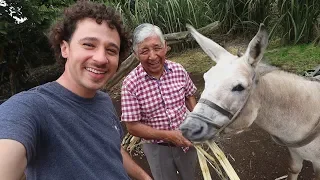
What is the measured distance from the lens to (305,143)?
8.05ft

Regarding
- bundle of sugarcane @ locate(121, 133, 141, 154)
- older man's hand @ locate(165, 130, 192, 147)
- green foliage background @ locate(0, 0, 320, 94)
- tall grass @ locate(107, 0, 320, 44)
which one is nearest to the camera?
older man's hand @ locate(165, 130, 192, 147)

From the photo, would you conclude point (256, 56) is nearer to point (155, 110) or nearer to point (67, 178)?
point (155, 110)

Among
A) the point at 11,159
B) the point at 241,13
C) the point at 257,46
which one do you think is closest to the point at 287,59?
the point at 241,13

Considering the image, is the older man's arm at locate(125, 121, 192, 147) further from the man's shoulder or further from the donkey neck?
the man's shoulder

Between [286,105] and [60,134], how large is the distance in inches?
71.8

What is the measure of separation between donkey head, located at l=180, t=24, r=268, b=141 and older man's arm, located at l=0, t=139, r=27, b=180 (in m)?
1.18

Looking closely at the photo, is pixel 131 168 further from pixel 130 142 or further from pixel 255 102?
pixel 130 142

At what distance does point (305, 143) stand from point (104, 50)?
190cm

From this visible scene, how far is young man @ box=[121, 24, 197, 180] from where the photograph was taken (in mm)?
2238

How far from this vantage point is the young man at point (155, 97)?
2238 millimetres

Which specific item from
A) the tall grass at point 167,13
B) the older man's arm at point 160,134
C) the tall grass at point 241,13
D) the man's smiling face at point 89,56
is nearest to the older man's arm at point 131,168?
the older man's arm at point 160,134

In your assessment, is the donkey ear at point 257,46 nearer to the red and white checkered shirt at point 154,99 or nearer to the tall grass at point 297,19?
the red and white checkered shirt at point 154,99

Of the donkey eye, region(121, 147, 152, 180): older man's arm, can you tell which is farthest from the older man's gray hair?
region(121, 147, 152, 180): older man's arm

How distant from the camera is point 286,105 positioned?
2369mm
